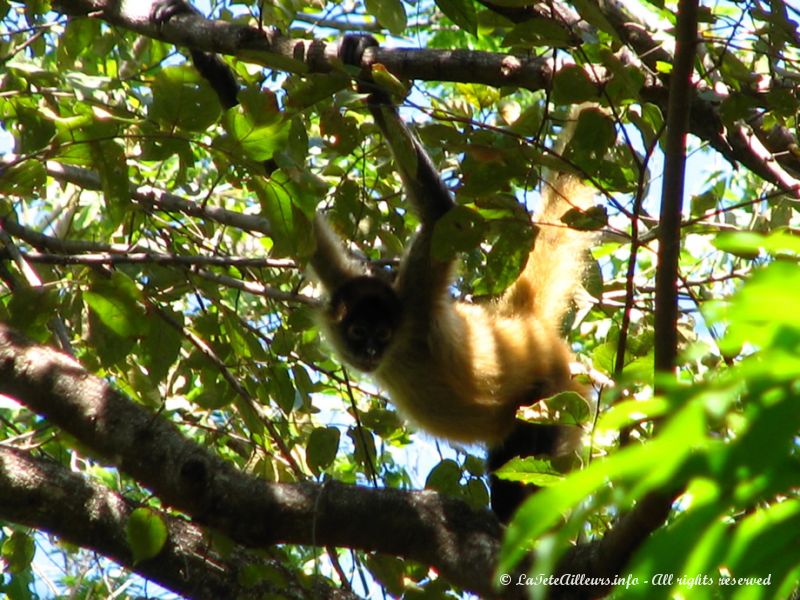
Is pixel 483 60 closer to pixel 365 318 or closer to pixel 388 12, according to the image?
pixel 388 12

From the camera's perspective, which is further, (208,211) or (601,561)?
(208,211)

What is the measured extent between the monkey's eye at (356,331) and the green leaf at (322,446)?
1.31 meters

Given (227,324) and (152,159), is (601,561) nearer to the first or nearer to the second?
(152,159)

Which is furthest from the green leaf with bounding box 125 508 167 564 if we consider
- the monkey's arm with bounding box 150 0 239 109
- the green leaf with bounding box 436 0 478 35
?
the monkey's arm with bounding box 150 0 239 109

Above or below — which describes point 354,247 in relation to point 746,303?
above

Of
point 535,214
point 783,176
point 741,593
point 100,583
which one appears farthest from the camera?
point 100,583

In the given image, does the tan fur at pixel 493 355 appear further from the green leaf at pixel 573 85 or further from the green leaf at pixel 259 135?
the green leaf at pixel 259 135

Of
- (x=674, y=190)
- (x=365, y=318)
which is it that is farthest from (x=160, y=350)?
(x=674, y=190)

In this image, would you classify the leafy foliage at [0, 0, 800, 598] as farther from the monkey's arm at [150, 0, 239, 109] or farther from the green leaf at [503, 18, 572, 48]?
the monkey's arm at [150, 0, 239, 109]

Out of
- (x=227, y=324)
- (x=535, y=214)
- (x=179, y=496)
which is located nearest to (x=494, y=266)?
(x=179, y=496)

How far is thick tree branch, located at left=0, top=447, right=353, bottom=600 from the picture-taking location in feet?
10.4

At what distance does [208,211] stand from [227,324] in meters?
0.56

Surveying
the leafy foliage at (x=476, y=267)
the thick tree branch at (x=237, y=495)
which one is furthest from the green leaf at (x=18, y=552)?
the thick tree branch at (x=237, y=495)

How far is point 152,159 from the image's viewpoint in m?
3.12
